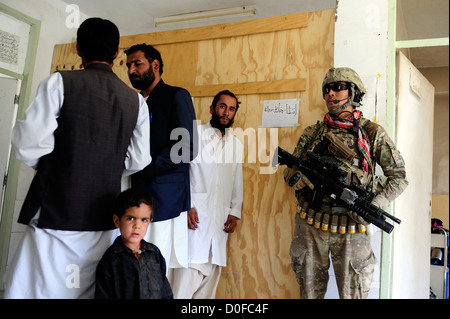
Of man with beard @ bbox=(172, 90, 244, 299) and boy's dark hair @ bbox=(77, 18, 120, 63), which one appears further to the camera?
man with beard @ bbox=(172, 90, 244, 299)

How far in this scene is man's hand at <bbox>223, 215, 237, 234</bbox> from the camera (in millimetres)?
2938

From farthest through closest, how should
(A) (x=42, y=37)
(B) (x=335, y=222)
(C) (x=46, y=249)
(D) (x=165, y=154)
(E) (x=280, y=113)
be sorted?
(A) (x=42, y=37) → (E) (x=280, y=113) → (B) (x=335, y=222) → (D) (x=165, y=154) → (C) (x=46, y=249)

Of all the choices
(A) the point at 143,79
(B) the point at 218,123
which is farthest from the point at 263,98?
(A) the point at 143,79

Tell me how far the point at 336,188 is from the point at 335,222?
0.20 metres

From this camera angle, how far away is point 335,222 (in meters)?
2.20

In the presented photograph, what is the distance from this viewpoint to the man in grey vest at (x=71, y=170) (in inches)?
61.3

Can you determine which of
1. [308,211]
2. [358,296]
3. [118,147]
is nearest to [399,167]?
[308,211]

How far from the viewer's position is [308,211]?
7.59ft

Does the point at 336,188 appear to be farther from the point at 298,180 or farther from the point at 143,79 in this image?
the point at 143,79

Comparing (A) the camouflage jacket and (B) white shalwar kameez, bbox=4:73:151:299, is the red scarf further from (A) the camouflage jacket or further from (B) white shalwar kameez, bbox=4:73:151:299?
(B) white shalwar kameez, bbox=4:73:151:299

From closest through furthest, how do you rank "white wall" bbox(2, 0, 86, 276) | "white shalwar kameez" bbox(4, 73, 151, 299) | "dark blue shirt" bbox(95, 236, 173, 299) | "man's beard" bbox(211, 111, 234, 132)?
1. "white shalwar kameez" bbox(4, 73, 151, 299)
2. "dark blue shirt" bbox(95, 236, 173, 299)
3. "man's beard" bbox(211, 111, 234, 132)
4. "white wall" bbox(2, 0, 86, 276)

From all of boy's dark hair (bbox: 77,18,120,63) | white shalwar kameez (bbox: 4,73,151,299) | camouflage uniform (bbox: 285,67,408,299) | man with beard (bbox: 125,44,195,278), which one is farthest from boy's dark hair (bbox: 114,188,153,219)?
camouflage uniform (bbox: 285,67,408,299)

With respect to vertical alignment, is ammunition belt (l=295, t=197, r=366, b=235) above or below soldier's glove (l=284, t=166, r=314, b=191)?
below
